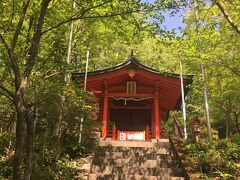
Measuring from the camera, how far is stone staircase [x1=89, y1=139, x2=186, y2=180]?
1071cm

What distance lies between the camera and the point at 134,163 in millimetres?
12008

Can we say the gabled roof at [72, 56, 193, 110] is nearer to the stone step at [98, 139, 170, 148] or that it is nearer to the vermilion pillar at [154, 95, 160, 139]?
the vermilion pillar at [154, 95, 160, 139]

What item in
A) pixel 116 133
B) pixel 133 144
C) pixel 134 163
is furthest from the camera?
pixel 116 133

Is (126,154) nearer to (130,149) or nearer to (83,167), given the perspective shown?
(130,149)

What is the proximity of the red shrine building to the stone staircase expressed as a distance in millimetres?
2619

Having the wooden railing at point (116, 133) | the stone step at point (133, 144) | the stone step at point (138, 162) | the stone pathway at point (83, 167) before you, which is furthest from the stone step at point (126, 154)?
the wooden railing at point (116, 133)

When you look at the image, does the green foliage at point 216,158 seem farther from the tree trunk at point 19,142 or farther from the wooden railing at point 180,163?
the tree trunk at point 19,142

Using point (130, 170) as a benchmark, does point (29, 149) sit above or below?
above

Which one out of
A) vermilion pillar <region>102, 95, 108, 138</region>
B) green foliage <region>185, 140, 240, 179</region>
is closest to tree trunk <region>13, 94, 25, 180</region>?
green foliage <region>185, 140, 240, 179</region>

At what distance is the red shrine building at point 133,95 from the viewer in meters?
17.1

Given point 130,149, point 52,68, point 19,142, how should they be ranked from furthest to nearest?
point 130,149 < point 52,68 < point 19,142

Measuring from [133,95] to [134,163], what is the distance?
664cm

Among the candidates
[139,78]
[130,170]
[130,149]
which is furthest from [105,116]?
[130,170]

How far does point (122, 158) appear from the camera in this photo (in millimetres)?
12469
